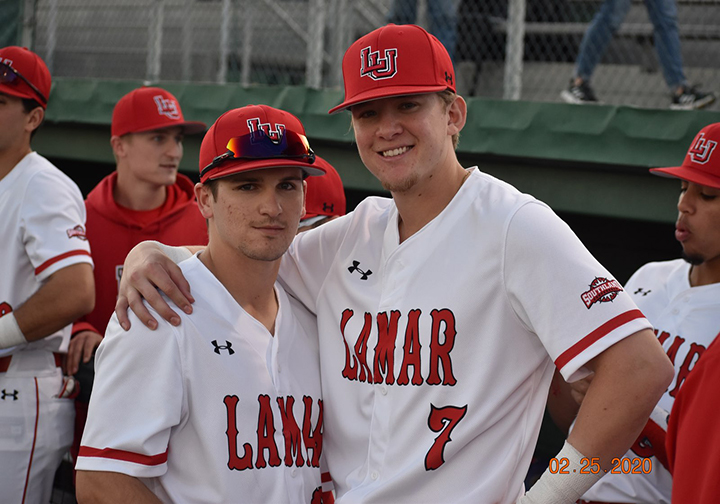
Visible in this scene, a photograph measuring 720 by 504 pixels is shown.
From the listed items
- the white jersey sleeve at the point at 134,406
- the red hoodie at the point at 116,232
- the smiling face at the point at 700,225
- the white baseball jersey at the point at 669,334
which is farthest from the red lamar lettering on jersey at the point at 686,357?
the red hoodie at the point at 116,232

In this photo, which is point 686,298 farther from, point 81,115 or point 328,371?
point 81,115

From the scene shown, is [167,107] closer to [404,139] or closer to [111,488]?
[404,139]

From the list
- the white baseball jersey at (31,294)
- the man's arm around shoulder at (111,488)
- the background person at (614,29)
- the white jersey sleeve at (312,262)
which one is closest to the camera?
the man's arm around shoulder at (111,488)

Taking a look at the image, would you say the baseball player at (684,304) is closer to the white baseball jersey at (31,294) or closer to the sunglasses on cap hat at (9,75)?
the white baseball jersey at (31,294)

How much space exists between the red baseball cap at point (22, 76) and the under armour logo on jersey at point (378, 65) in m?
1.86

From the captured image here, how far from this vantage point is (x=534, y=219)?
192cm

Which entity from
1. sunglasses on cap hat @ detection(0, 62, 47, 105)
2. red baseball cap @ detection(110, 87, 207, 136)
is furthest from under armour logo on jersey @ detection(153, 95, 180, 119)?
sunglasses on cap hat @ detection(0, 62, 47, 105)

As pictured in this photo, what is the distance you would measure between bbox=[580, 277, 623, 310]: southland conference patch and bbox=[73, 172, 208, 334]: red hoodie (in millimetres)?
2310

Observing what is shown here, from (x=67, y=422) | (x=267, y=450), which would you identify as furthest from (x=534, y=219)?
(x=67, y=422)

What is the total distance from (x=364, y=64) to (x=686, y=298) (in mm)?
1808

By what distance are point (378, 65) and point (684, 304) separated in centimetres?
178

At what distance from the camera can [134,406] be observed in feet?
6.34

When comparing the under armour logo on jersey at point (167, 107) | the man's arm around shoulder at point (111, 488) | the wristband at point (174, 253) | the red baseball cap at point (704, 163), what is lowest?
the man's arm around shoulder at point (111, 488)

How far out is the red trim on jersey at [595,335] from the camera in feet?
5.89
